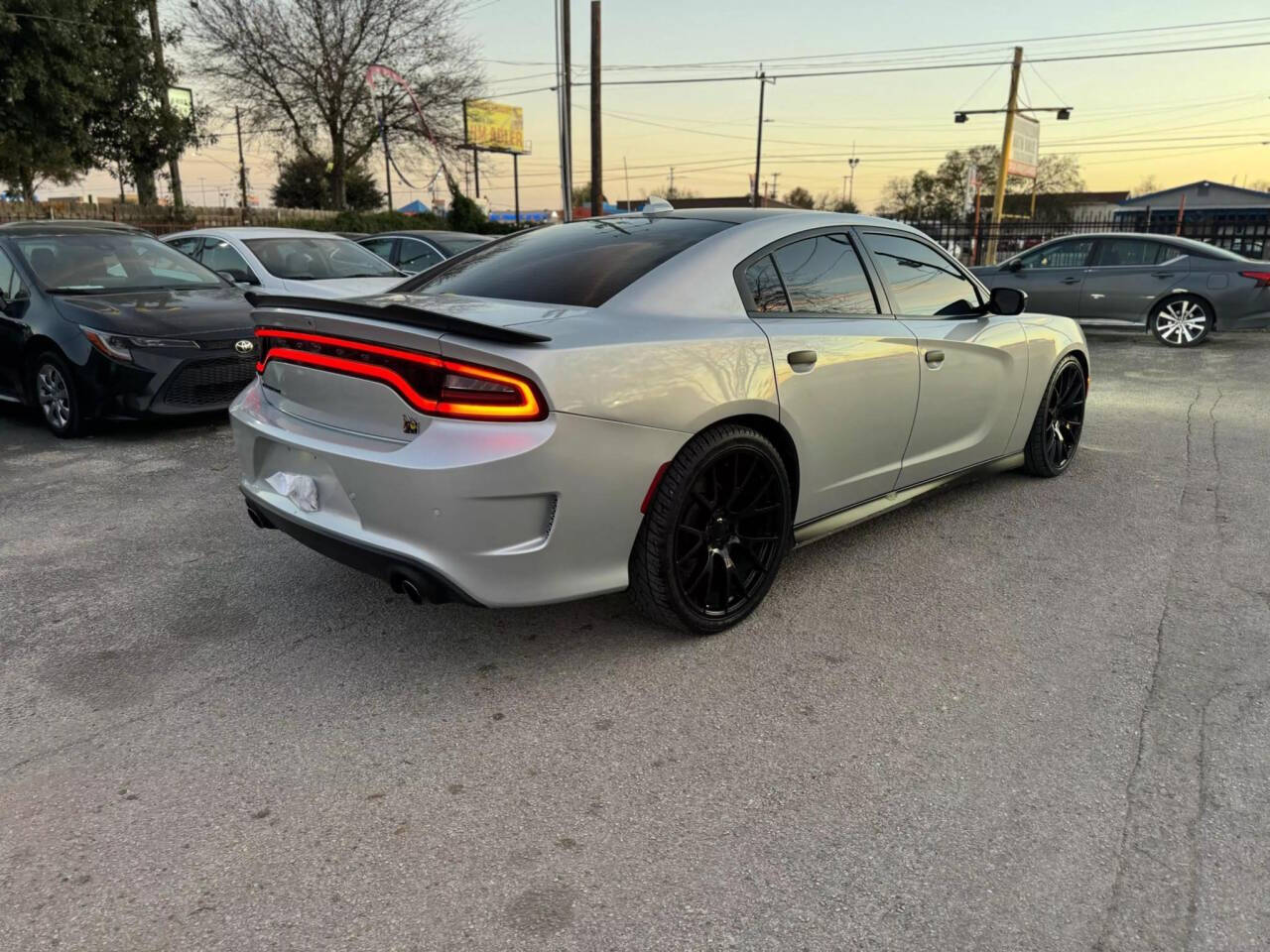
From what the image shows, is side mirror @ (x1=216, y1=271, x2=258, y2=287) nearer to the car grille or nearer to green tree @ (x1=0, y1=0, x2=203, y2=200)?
the car grille

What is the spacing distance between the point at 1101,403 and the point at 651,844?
7.21m

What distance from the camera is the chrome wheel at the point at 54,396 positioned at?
20.7 ft

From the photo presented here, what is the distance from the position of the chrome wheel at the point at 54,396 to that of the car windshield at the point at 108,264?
60cm

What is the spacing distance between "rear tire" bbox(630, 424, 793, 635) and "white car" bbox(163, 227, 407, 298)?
19.3ft

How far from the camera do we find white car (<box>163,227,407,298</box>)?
8430mm

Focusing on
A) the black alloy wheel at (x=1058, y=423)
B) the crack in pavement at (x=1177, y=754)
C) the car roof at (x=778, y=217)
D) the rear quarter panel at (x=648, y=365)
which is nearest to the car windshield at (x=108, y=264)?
the car roof at (x=778, y=217)

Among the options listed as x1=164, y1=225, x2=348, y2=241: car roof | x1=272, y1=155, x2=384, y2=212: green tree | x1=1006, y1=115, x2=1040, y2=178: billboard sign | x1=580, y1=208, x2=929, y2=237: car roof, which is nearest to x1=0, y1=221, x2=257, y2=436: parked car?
x1=164, y1=225, x2=348, y2=241: car roof

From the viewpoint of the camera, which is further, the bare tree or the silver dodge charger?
the bare tree

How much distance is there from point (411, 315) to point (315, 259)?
271 inches

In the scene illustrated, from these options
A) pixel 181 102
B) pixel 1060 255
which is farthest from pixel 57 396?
pixel 181 102

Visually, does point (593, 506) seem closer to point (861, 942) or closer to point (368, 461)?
point (368, 461)

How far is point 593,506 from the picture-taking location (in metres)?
2.83

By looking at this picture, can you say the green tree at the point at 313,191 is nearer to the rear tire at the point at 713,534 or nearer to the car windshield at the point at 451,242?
the car windshield at the point at 451,242

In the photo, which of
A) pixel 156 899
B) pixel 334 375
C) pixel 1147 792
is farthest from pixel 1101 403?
pixel 156 899
